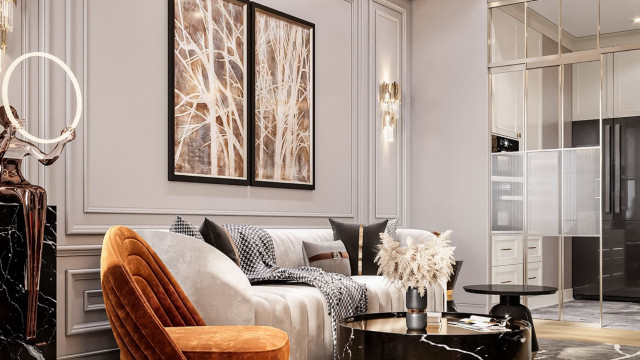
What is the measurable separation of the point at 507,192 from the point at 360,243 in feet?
6.22

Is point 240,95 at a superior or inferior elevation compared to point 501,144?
superior

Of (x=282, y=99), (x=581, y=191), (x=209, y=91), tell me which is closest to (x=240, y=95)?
(x=209, y=91)

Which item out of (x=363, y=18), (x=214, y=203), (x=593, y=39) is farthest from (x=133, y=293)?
(x=593, y=39)

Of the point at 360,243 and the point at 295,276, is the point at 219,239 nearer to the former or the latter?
the point at 295,276

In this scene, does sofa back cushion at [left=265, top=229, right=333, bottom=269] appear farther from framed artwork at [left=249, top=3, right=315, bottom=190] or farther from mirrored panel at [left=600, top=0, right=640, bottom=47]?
mirrored panel at [left=600, top=0, right=640, bottom=47]

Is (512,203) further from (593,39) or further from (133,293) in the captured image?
(133,293)

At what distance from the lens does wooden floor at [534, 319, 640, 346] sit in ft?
16.6

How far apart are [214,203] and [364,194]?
1772 mm

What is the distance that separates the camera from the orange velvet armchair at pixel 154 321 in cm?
229

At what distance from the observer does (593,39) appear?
5.76 meters

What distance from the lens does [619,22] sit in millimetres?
5641

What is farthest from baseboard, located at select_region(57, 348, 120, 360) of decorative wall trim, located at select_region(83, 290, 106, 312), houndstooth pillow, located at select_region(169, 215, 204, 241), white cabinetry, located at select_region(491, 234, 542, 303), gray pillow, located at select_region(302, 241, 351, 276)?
white cabinetry, located at select_region(491, 234, 542, 303)

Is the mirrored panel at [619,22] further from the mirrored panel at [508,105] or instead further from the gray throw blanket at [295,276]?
the gray throw blanket at [295,276]

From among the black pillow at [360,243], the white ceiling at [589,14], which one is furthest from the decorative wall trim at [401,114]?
the white ceiling at [589,14]
